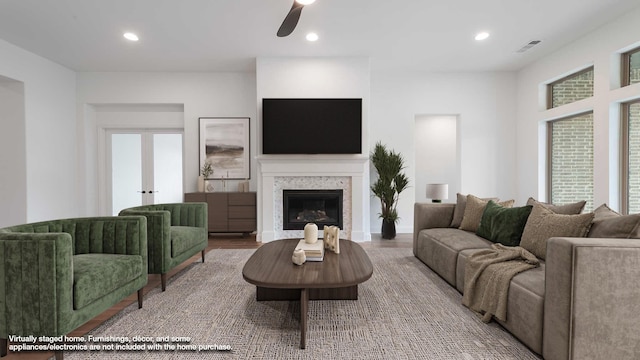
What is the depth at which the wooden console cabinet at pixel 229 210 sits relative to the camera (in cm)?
546

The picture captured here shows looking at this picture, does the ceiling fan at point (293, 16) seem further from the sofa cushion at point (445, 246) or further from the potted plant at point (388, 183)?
the potted plant at point (388, 183)

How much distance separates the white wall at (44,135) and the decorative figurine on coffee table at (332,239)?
4.91 metres

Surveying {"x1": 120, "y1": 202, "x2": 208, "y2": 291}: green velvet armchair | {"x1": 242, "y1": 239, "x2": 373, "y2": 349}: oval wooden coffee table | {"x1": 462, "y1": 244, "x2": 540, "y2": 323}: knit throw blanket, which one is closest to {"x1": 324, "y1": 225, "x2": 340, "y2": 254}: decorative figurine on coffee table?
{"x1": 242, "y1": 239, "x2": 373, "y2": 349}: oval wooden coffee table

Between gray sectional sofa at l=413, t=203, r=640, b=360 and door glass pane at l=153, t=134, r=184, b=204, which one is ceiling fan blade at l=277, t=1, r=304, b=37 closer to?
gray sectional sofa at l=413, t=203, r=640, b=360

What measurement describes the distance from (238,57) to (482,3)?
3.47m

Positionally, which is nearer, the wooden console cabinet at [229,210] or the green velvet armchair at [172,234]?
the green velvet armchair at [172,234]

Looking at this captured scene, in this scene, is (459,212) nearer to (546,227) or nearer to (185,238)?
(546,227)

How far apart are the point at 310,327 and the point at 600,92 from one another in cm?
473

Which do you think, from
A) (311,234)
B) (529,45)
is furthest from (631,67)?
(311,234)

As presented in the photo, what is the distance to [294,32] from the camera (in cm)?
423

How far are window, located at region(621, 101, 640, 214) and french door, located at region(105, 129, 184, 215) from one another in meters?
6.72

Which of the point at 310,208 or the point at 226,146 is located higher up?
the point at 226,146

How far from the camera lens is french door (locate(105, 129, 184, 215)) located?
604cm

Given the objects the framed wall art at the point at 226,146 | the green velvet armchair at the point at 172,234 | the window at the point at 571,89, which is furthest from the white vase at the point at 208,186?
the window at the point at 571,89
